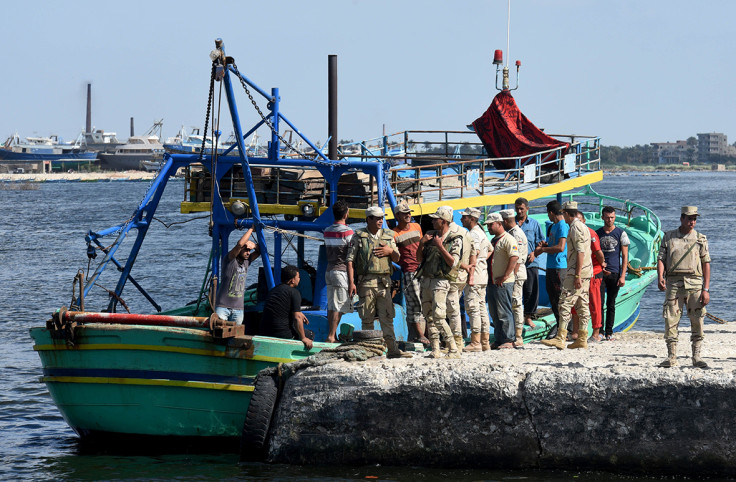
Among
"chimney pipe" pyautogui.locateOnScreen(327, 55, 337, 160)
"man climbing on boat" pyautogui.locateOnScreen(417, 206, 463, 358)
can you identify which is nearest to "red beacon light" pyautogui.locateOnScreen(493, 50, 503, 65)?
"chimney pipe" pyautogui.locateOnScreen(327, 55, 337, 160)

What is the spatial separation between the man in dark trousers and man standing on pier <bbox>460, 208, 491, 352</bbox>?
1794mm

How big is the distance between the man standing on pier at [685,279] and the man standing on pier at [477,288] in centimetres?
198

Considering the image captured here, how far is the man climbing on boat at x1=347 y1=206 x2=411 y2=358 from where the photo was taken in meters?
10.6

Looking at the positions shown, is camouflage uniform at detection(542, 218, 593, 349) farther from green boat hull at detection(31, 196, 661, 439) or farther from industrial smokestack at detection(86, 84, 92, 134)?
industrial smokestack at detection(86, 84, 92, 134)

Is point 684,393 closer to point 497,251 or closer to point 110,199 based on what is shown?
point 497,251

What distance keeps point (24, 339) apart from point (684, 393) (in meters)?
13.6

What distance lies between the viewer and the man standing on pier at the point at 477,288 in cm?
1123

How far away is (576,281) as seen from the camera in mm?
11492

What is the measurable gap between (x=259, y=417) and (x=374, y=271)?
1851 millimetres

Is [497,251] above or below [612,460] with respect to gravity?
above

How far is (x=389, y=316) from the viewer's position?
10.8 m

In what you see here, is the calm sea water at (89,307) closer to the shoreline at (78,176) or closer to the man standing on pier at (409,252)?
the man standing on pier at (409,252)

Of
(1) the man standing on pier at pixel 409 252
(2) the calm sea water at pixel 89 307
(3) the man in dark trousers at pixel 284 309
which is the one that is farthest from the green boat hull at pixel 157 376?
(1) the man standing on pier at pixel 409 252

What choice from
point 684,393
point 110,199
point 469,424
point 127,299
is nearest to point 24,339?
point 127,299
